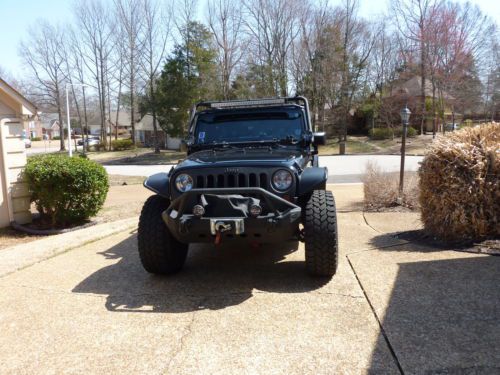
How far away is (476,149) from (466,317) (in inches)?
106

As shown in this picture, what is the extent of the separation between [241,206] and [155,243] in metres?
1.10

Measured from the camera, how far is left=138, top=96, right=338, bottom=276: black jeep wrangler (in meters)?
3.65

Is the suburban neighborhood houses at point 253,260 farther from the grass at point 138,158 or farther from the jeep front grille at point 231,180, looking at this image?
the grass at point 138,158

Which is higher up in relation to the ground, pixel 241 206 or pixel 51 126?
pixel 51 126

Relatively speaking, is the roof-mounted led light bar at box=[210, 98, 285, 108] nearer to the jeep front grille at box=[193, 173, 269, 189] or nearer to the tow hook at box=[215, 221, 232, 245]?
the jeep front grille at box=[193, 173, 269, 189]

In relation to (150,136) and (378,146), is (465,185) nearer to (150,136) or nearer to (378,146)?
(378,146)

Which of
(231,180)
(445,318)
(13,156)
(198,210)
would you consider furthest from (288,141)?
(13,156)

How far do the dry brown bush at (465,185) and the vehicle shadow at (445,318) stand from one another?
0.75 m

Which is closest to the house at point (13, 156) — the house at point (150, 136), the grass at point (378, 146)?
the grass at point (378, 146)

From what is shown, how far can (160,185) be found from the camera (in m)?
4.36

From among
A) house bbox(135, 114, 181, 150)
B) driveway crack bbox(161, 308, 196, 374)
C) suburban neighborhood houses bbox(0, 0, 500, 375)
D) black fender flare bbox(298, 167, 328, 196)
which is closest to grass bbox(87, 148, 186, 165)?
house bbox(135, 114, 181, 150)

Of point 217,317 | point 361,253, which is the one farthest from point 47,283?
point 361,253

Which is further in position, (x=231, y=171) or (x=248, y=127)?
(x=248, y=127)

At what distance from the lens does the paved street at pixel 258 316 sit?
9.09ft
